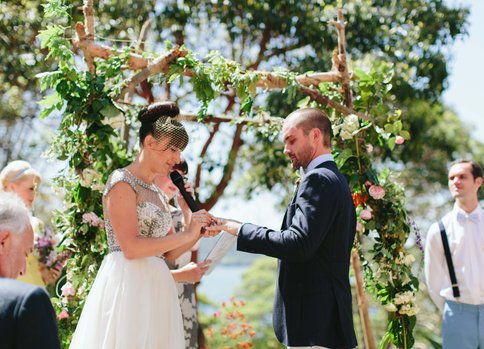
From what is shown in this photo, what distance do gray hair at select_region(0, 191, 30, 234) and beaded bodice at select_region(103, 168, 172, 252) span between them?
1.28 meters

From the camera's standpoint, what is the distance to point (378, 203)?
16.2ft

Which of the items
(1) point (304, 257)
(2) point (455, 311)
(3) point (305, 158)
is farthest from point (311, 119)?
(2) point (455, 311)

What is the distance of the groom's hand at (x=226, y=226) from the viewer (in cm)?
343

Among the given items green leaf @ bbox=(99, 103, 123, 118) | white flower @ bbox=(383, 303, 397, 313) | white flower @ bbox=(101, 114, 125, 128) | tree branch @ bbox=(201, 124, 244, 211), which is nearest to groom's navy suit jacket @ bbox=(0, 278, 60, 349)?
green leaf @ bbox=(99, 103, 123, 118)

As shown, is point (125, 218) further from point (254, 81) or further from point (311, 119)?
point (254, 81)

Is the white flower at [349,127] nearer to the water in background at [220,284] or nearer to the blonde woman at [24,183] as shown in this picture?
the blonde woman at [24,183]

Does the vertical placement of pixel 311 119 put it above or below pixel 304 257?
above

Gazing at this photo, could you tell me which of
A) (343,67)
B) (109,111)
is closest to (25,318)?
(109,111)

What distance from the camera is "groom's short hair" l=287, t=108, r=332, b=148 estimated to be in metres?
3.45

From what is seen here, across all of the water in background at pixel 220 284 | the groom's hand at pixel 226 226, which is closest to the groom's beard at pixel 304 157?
the groom's hand at pixel 226 226

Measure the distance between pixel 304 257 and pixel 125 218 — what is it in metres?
0.92

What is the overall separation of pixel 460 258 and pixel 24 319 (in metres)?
3.53

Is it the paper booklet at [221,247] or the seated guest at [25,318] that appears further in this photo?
the paper booklet at [221,247]

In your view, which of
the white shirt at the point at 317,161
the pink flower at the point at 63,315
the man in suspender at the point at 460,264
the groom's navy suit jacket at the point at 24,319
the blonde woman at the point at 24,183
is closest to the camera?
the groom's navy suit jacket at the point at 24,319
